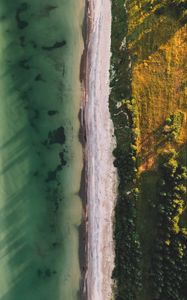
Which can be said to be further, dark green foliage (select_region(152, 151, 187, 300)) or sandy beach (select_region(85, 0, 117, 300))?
sandy beach (select_region(85, 0, 117, 300))

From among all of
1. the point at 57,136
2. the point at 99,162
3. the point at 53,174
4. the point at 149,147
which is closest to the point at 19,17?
the point at 57,136

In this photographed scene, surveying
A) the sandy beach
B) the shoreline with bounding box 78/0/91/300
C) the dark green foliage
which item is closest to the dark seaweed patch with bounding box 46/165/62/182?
the shoreline with bounding box 78/0/91/300

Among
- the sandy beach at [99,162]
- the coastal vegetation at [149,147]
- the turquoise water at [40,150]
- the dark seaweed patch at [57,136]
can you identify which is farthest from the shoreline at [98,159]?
the dark seaweed patch at [57,136]

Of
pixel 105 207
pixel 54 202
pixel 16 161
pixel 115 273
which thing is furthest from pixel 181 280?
pixel 16 161

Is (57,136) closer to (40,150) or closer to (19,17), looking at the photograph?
(40,150)

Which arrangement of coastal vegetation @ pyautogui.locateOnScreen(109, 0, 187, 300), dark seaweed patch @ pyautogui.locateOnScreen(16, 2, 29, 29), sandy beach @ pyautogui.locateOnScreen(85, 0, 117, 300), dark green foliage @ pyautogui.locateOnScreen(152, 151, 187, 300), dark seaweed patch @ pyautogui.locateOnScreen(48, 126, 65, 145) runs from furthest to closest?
dark seaweed patch @ pyautogui.locateOnScreen(48, 126, 65, 145), dark seaweed patch @ pyautogui.locateOnScreen(16, 2, 29, 29), sandy beach @ pyautogui.locateOnScreen(85, 0, 117, 300), coastal vegetation @ pyautogui.locateOnScreen(109, 0, 187, 300), dark green foliage @ pyautogui.locateOnScreen(152, 151, 187, 300)

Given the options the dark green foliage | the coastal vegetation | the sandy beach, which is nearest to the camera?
the dark green foliage

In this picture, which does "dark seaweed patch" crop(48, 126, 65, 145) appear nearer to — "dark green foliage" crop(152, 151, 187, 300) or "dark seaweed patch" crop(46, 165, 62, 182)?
"dark seaweed patch" crop(46, 165, 62, 182)
